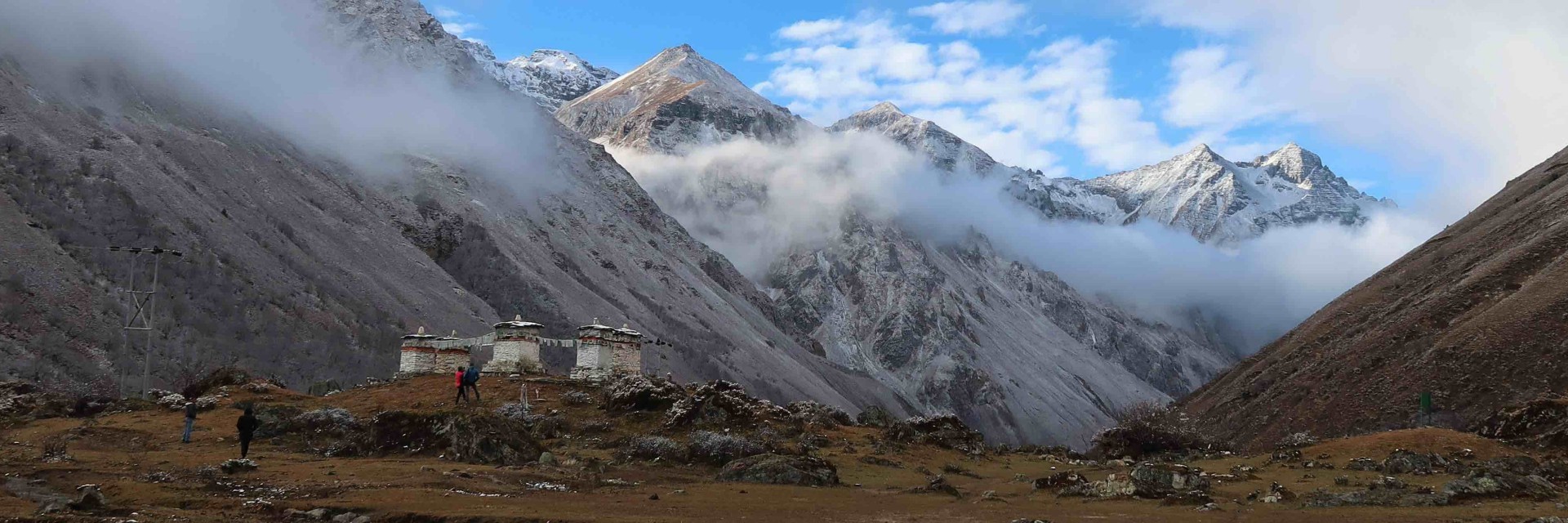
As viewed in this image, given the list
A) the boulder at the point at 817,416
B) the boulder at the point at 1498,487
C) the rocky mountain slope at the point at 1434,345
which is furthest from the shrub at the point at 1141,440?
the rocky mountain slope at the point at 1434,345

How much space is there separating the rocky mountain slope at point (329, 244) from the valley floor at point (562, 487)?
44.8m

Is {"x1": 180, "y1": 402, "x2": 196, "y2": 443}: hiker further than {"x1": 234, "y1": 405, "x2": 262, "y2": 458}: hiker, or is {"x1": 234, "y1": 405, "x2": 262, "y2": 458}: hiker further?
{"x1": 180, "y1": 402, "x2": 196, "y2": 443}: hiker

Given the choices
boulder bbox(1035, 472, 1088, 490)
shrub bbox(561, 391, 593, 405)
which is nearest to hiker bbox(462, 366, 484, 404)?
shrub bbox(561, 391, 593, 405)

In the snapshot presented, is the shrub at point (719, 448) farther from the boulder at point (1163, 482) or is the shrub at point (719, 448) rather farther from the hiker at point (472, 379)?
the boulder at point (1163, 482)

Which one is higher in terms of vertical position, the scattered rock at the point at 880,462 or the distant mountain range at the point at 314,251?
the distant mountain range at the point at 314,251

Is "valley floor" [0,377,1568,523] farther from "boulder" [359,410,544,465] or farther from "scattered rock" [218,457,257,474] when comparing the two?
"boulder" [359,410,544,465]

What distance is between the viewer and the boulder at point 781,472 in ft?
86.7

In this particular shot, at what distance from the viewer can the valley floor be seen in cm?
1961

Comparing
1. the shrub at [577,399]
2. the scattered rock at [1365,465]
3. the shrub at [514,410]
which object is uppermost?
the shrub at [577,399]

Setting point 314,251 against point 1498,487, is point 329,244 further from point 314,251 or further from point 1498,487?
point 1498,487

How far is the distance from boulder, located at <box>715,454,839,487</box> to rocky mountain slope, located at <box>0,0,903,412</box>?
54.3 meters

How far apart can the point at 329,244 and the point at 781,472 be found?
3686 inches

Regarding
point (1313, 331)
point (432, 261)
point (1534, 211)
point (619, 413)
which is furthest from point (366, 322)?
point (1534, 211)

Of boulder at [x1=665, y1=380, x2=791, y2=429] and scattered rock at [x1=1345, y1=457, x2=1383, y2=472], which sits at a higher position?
boulder at [x1=665, y1=380, x2=791, y2=429]
